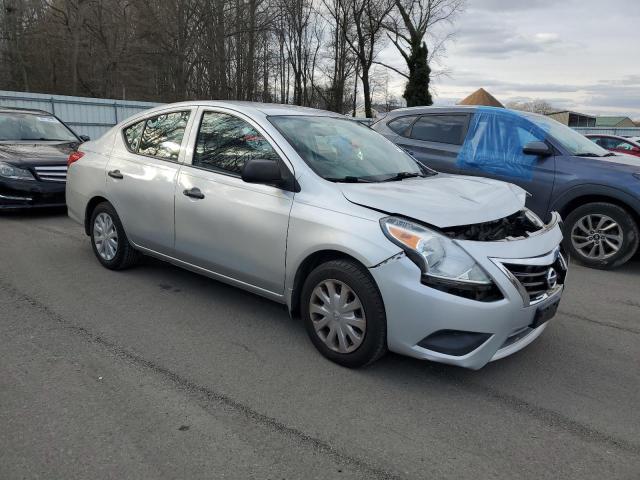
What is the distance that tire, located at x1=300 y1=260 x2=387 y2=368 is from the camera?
3.13m

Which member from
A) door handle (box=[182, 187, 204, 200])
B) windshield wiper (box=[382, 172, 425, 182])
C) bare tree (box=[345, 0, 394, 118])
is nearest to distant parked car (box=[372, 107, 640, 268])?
windshield wiper (box=[382, 172, 425, 182])

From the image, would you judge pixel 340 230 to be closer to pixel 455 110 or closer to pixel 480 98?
pixel 455 110

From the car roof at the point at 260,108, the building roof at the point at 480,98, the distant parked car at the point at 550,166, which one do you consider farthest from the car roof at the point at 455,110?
the building roof at the point at 480,98

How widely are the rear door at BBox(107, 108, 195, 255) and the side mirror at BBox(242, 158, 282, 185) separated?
44.7 inches

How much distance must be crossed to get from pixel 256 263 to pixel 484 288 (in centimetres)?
162

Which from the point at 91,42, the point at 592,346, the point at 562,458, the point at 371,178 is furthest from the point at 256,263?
the point at 91,42

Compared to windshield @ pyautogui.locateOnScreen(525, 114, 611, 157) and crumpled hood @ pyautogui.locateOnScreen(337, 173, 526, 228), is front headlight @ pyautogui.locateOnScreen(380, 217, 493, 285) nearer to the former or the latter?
crumpled hood @ pyautogui.locateOnScreen(337, 173, 526, 228)

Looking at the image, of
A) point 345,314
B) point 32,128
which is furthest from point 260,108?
point 32,128

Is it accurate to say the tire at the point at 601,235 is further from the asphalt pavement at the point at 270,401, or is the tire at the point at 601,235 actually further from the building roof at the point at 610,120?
the building roof at the point at 610,120

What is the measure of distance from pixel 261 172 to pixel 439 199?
1.18 meters

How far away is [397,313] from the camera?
3043 mm

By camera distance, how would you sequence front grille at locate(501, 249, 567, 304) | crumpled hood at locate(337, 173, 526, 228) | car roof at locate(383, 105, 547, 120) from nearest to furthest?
front grille at locate(501, 249, 567, 304) < crumpled hood at locate(337, 173, 526, 228) < car roof at locate(383, 105, 547, 120)

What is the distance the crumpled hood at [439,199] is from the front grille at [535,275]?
36 cm

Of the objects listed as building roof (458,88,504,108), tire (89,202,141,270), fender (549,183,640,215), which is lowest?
tire (89,202,141,270)
